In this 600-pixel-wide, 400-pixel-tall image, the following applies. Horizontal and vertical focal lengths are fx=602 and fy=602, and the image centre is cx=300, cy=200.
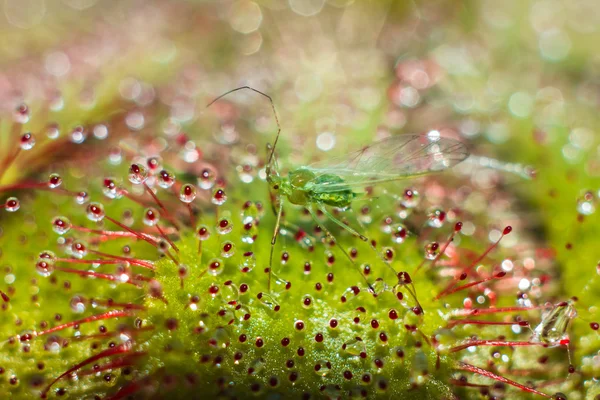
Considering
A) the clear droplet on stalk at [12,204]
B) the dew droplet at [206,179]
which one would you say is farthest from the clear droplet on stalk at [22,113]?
the dew droplet at [206,179]

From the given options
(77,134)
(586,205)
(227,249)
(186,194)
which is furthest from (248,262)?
(586,205)

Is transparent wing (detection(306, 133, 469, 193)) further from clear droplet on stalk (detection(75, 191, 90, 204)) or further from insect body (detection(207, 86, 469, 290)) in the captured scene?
clear droplet on stalk (detection(75, 191, 90, 204))

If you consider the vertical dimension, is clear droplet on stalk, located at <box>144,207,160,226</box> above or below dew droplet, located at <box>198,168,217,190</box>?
below

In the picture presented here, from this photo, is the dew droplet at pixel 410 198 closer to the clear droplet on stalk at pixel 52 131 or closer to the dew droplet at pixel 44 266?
the dew droplet at pixel 44 266

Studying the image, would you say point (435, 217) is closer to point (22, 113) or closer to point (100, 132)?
point (100, 132)

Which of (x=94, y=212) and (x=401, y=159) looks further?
(x=401, y=159)

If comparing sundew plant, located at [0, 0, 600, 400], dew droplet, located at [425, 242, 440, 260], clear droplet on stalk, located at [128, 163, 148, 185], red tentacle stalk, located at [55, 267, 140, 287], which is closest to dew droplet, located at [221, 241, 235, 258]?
sundew plant, located at [0, 0, 600, 400]

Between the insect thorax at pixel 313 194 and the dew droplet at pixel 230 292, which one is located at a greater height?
the insect thorax at pixel 313 194
